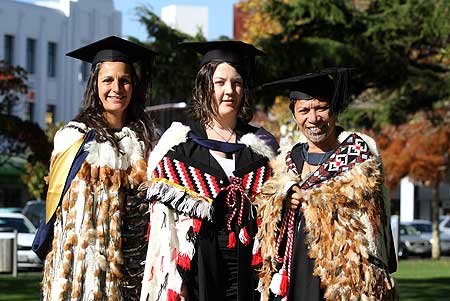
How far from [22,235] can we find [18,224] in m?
0.84

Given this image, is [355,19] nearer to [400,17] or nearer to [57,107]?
[400,17]

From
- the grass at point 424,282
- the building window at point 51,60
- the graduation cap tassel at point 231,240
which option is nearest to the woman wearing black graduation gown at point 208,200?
the graduation cap tassel at point 231,240

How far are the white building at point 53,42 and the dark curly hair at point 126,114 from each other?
47.3m

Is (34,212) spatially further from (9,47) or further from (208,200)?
(208,200)

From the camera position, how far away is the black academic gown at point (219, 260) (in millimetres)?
6125

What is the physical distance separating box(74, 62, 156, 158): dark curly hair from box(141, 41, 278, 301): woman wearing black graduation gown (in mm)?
652

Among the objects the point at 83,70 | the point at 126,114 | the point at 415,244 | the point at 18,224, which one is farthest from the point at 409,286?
the point at 83,70

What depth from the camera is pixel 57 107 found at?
5650 cm

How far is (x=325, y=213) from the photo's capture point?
6.02 meters

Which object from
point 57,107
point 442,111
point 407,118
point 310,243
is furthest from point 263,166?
point 57,107

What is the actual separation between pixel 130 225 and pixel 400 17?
1235 cm

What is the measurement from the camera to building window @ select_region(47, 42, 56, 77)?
56125 millimetres

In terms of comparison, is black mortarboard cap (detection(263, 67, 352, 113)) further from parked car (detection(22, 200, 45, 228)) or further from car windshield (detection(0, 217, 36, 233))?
parked car (detection(22, 200, 45, 228))

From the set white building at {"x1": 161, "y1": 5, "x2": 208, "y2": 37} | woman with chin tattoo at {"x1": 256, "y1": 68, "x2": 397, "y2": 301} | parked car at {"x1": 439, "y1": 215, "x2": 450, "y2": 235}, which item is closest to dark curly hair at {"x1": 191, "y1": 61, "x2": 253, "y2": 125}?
woman with chin tattoo at {"x1": 256, "y1": 68, "x2": 397, "y2": 301}
